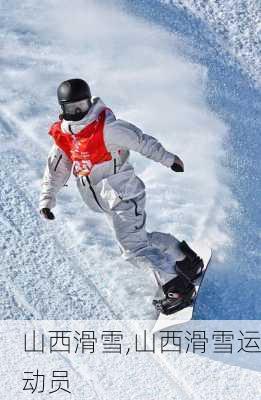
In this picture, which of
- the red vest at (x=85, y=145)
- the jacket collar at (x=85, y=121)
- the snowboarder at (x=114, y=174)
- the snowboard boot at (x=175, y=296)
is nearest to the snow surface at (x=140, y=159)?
the snowboard boot at (x=175, y=296)

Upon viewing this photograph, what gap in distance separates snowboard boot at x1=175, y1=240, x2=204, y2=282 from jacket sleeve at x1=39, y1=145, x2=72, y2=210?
85 cm

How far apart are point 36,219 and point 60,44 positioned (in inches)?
73.2

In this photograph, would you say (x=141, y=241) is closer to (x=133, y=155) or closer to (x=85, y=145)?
(x=85, y=145)

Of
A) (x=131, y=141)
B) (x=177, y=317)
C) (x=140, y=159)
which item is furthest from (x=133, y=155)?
(x=177, y=317)

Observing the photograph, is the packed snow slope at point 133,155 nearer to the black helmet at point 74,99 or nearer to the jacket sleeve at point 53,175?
the jacket sleeve at point 53,175

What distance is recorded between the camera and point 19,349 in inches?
248

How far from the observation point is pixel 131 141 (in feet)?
19.9

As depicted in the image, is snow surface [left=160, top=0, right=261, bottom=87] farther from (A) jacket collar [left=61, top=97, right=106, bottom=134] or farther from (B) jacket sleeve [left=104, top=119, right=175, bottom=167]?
(A) jacket collar [left=61, top=97, right=106, bottom=134]

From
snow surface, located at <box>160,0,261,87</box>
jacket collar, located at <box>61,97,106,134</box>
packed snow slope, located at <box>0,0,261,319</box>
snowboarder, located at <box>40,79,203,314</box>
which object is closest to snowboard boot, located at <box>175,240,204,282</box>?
snowboarder, located at <box>40,79,203,314</box>

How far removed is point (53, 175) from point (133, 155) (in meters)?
1.33

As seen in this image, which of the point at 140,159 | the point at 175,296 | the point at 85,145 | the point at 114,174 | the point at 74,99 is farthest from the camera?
the point at 140,159

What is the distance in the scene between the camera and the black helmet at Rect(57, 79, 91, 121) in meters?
5.92

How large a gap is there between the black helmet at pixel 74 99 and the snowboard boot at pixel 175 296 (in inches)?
47.8

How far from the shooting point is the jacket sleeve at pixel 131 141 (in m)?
6.05
